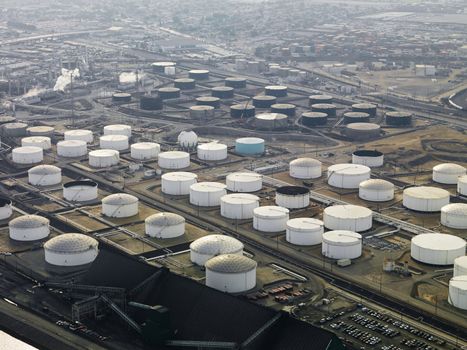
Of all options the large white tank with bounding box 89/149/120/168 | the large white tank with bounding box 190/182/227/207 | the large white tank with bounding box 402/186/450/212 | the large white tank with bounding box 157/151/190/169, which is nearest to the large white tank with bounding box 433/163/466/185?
the large white tank with bounding box 402/186/450/212

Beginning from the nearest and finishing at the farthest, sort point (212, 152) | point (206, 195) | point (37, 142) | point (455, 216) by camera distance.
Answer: point (455, 216) → point (206, 195) → point (212, 152) → point (37, 142)

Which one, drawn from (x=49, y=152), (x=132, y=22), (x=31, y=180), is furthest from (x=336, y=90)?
(x=132, y=22)

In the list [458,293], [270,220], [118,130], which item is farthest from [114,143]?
[458,293]

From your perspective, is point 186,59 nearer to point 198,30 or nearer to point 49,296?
point 198,30

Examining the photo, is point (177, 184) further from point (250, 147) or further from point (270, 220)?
point (250, 147)

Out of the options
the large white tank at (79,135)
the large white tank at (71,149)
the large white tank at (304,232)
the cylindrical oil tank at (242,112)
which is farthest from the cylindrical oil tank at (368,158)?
the large white tank at (79,135)

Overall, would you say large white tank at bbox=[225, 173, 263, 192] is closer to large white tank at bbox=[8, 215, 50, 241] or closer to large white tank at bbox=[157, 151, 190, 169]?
large white tank at bbox=[157, 151, 190, 169]

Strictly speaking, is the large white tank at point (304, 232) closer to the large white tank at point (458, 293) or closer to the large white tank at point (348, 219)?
the large white tank at point (348, 219)
